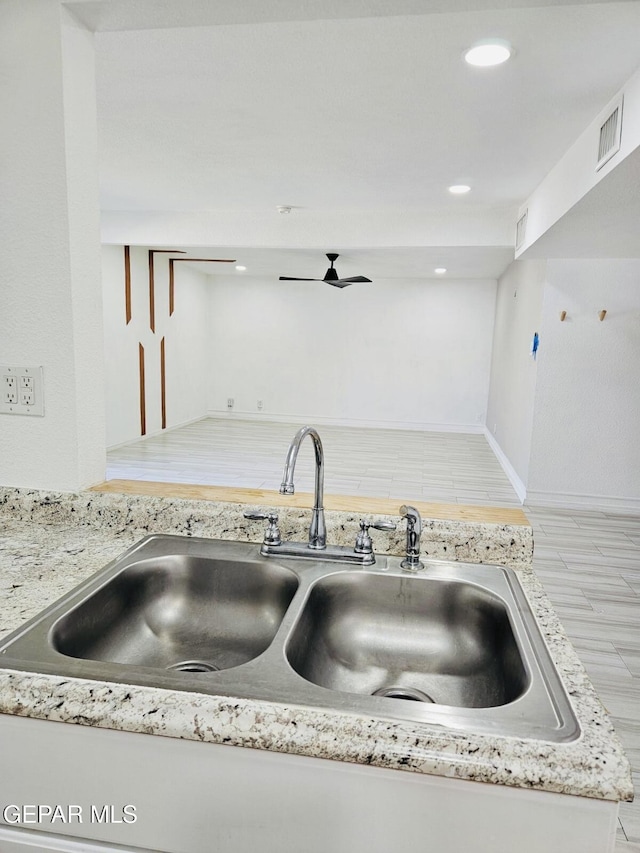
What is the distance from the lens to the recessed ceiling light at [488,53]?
226 centimetres

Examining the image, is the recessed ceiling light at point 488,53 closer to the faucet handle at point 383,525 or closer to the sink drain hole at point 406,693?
the faucet handle at point 383,525

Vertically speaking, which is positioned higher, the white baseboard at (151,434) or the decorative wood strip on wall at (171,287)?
the decorative wood strip on wall at (171,287)

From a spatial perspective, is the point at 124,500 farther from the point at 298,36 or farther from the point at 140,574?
the point at 298,36

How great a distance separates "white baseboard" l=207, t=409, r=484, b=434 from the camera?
8695 millimetres

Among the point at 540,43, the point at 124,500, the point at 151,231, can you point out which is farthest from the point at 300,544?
the point at 151,231

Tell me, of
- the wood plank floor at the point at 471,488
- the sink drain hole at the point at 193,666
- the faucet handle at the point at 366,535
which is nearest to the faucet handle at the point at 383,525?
the faucet handle at the point at 366,535

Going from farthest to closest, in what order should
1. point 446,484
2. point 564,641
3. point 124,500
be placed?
point 446,484
point 124,500
point 564,641

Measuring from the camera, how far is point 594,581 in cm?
334

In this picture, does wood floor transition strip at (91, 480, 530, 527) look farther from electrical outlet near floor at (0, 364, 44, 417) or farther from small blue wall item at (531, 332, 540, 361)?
small blue wall item at (531, 332, 540, 361)

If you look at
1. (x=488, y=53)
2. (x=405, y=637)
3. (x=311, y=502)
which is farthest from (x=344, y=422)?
(x=405, y=637)

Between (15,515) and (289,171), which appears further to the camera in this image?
(289,171)

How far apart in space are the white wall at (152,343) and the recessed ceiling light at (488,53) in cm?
481

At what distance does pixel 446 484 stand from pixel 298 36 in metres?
3.99

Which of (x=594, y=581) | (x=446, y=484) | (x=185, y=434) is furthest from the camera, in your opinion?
(x=185, y=434)
